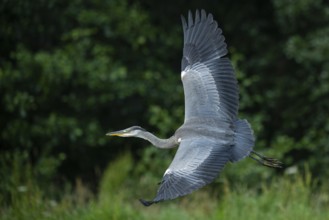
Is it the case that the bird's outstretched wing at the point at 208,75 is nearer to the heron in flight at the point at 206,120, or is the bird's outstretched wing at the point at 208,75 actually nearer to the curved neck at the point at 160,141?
the heron in flight at the point at 206,120

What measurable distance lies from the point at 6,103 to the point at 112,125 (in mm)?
2551

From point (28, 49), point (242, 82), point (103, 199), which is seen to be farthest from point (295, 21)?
point (103, 199)

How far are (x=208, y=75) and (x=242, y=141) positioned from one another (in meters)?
0.74

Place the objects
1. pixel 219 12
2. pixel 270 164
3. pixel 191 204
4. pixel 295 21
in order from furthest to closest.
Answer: pixel 219 12
pixel 295 21
pixel 191 204
pixel 270 164

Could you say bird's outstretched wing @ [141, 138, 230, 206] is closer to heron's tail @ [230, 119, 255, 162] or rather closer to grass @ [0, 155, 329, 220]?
heron's tail @ [230, 119, 255, 162]

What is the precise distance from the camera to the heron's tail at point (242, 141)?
19.2 feet

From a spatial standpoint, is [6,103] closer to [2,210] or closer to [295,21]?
[2,210]

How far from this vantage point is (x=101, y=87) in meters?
10.8

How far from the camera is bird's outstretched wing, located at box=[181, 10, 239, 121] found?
6.28 m

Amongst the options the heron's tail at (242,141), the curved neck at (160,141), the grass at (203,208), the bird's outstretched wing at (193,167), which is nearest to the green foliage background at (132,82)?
the grass at (203,208)

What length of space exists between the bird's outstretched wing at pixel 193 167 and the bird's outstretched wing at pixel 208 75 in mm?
381

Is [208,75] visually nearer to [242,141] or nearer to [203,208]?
[242,141]

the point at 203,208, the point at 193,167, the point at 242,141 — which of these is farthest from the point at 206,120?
the point at 203,208

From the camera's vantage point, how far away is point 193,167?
18.6ft
